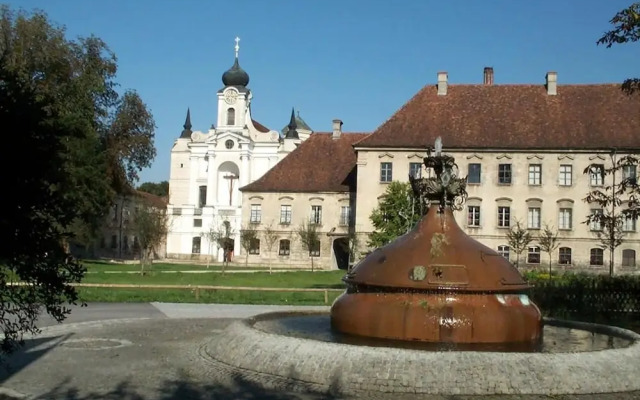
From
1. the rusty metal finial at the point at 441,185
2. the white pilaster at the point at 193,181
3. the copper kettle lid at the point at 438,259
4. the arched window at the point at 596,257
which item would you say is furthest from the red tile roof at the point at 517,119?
the copper kettle lid at the point at 438,259

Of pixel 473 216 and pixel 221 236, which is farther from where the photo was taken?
pixel 221 236

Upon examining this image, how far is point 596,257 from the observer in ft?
161

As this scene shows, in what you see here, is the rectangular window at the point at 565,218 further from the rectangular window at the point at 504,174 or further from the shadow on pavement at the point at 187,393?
the shadow on pavement at the point at 187,393

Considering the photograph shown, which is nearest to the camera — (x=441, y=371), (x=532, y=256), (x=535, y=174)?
(x=441, y=371)

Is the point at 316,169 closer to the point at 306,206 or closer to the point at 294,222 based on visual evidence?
the point at 306,206

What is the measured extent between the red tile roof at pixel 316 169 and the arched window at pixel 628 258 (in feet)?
66.3

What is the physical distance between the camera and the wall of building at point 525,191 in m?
48.8

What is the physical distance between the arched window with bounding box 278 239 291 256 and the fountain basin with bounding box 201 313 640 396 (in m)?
48.6

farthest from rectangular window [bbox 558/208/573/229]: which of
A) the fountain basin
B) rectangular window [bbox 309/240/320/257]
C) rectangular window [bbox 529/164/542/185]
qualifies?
the fountain basin

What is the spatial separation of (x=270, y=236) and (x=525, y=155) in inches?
822

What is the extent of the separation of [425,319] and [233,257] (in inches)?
2196

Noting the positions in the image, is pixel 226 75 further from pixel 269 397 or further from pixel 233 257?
pixel 269 397

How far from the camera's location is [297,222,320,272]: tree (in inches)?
2120

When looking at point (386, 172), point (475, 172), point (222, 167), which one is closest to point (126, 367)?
point (386, 172)
